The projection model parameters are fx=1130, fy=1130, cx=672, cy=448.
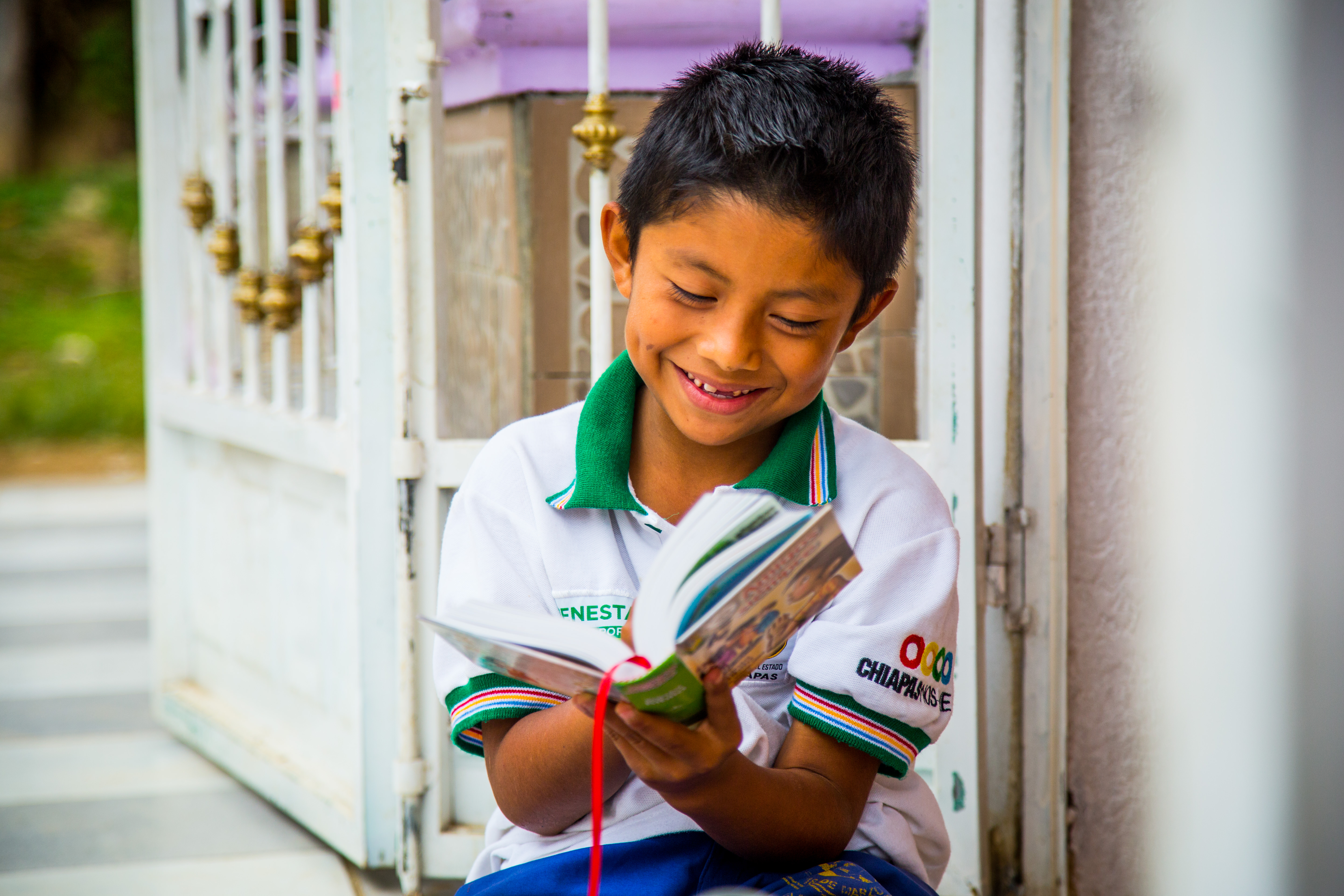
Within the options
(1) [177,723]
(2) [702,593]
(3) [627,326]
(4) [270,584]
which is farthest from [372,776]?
(2) [702,593]

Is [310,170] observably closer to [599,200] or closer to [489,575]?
[599,200]

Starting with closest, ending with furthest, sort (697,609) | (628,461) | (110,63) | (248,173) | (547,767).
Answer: (697,609) → (547,767) → (628,461) → (248,173) → (110,63)

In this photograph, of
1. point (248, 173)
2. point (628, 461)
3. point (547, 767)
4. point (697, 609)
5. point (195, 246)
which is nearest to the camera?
point (697, 609)

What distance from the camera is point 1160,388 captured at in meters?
1.26

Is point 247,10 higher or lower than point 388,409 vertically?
higher

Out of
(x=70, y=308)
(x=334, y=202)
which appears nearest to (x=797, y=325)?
(x=334, y=202)

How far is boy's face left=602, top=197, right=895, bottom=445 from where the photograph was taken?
0.86m

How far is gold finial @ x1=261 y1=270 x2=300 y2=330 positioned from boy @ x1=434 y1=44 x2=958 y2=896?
1007 millimetres

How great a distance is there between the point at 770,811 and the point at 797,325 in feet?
1.21

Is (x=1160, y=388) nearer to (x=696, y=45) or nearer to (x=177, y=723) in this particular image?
(x=696, y=45)

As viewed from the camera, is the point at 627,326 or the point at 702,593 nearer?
the point at 702,593

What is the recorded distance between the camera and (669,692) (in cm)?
68

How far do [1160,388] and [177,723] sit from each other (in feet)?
6.08

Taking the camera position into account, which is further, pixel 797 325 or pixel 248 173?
pixel 248 173
